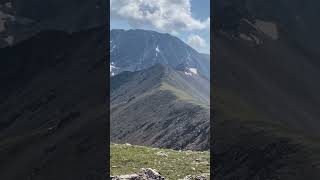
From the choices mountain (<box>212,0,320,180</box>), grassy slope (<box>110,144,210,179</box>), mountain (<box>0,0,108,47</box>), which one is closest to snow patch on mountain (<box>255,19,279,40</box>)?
mountain (<box>212,0,320,180</box>)

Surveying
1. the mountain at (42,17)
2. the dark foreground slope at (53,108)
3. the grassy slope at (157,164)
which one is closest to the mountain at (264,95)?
the dark foreground slope at (53,108)

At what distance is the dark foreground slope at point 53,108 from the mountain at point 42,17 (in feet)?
0.37

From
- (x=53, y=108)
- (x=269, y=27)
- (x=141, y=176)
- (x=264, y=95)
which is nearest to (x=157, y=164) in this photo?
(x=141, y=176)

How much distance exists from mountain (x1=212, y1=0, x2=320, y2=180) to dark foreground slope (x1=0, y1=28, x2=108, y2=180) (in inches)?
77.3

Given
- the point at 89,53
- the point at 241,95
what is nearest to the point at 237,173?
the point at 241,95

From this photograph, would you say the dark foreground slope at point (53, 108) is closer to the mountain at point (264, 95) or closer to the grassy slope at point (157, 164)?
the mountain at point (264, 95)

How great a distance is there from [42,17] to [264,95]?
3672mm

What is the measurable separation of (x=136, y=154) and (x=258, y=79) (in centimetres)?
2059

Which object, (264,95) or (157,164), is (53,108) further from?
(157,164)

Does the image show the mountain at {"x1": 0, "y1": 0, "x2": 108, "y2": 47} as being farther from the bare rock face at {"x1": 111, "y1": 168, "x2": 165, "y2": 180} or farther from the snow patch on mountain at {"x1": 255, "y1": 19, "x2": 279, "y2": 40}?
the bare rock face at {"x1": 111, "y1": 168, "x2": 165, "y2": 180}

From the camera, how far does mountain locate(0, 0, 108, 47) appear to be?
26.5 feet

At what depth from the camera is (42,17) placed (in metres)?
8.24

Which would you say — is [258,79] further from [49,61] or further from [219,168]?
[49,61]

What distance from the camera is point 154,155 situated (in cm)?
2875
